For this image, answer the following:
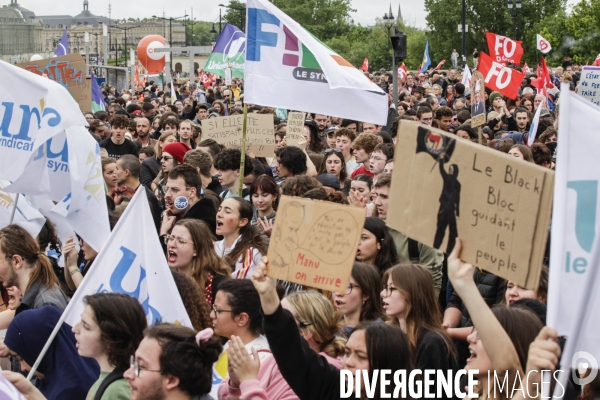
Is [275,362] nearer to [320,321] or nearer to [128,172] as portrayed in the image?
[320,321]

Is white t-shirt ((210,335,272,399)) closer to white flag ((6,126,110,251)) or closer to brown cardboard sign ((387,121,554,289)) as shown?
brown cardboard sign ((387,121,554,289))

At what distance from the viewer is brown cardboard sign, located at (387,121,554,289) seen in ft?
10.6

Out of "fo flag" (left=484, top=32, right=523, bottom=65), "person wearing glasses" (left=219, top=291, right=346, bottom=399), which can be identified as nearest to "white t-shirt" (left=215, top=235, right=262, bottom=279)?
"person wearing glasses" (left=219, top=291, right=346, bottom=399)

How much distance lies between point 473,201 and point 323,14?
9254cm

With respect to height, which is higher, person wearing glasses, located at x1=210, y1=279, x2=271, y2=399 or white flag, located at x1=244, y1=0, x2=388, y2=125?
white flag, located at x1=244, y1=0, x2=388, y2=125

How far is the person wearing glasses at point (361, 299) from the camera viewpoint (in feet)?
16.4

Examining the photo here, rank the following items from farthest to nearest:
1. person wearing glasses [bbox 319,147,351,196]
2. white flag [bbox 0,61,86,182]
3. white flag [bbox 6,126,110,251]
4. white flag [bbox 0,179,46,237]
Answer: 1. person wearing glasses [bbox 319,147,351,196]
2. white flag [bbox 0,179,46,237]
3. white flag [bbox 0,61,86,182]
4. white flag [bbox 6,126,110,251]

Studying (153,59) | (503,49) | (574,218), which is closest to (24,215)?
(574,218)

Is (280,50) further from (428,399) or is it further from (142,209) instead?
(428,399)

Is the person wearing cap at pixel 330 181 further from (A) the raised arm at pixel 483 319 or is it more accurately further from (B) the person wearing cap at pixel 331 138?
(A) the raised arm at pixel 483 319

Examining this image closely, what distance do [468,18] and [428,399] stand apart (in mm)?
58636

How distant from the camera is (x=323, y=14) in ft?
308

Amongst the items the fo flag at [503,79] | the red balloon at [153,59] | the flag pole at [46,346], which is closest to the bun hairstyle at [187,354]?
the flag pole at [46,346]

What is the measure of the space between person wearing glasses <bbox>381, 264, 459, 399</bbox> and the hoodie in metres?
1.53
